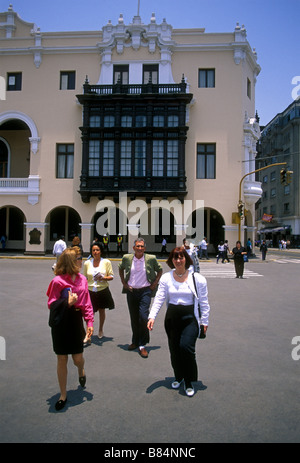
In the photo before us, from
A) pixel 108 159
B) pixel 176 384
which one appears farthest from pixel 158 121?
pixel 176 384

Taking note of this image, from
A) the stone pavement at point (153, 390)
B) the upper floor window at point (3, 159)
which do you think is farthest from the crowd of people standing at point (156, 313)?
the upper floor window at point (3, 159)

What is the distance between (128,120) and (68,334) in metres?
25.6

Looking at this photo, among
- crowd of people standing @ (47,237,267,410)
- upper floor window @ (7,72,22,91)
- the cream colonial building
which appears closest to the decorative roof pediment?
the cream colonial building

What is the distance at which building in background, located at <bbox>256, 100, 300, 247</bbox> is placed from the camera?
60.2 meters

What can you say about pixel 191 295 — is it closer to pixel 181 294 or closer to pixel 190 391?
pixel 181 294

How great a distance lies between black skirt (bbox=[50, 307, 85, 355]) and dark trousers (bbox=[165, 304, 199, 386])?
113cm

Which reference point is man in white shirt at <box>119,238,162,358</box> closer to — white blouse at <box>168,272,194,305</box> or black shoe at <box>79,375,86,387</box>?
white blouse at <box>168,272,194,305</box>

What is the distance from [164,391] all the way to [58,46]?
99.3ft

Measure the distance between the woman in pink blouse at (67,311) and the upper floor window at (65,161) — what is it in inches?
1019

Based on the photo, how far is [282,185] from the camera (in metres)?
64.9

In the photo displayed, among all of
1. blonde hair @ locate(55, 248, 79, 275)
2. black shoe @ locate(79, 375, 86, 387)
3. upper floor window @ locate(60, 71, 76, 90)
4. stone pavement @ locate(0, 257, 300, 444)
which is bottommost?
stone pavement @ locate(0, 257, 300, 444)

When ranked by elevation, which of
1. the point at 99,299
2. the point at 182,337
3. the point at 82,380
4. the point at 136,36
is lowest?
the point at 82,380

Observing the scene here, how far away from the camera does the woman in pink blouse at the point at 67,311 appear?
4246 millimetres
